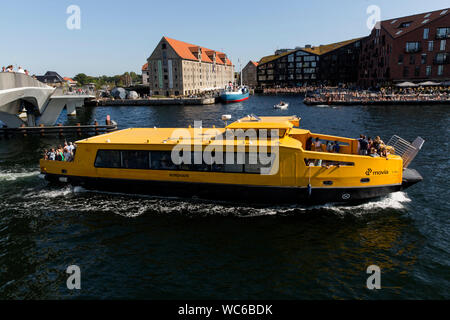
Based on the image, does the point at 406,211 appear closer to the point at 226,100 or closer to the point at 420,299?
the point at 420,299

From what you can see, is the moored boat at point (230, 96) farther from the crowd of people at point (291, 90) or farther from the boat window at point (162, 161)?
the boat window at point (162, 161)

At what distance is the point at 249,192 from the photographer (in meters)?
16.1

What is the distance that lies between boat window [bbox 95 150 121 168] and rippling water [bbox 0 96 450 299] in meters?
1.92

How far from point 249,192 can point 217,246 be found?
3.68m

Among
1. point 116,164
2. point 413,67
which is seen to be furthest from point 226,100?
point 116,164

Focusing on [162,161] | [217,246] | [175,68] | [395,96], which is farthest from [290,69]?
[217,246]

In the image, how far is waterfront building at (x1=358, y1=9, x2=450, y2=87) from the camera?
254 ft

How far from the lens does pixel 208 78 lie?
5423 inches

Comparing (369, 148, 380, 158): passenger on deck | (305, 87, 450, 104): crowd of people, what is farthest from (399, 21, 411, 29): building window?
(369, 148, 380, 158): passenger on deck

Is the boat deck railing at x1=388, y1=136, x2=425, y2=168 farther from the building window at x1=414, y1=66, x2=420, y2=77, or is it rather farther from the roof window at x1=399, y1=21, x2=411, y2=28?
the roof window at x1=399, y1=21, x2=411, y2=28

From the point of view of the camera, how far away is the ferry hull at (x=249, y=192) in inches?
611

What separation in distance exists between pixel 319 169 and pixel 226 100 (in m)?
87.6

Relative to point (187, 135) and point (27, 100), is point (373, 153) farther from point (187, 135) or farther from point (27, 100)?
point (27, 100)

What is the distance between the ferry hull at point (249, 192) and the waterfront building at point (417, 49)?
79.7 m
